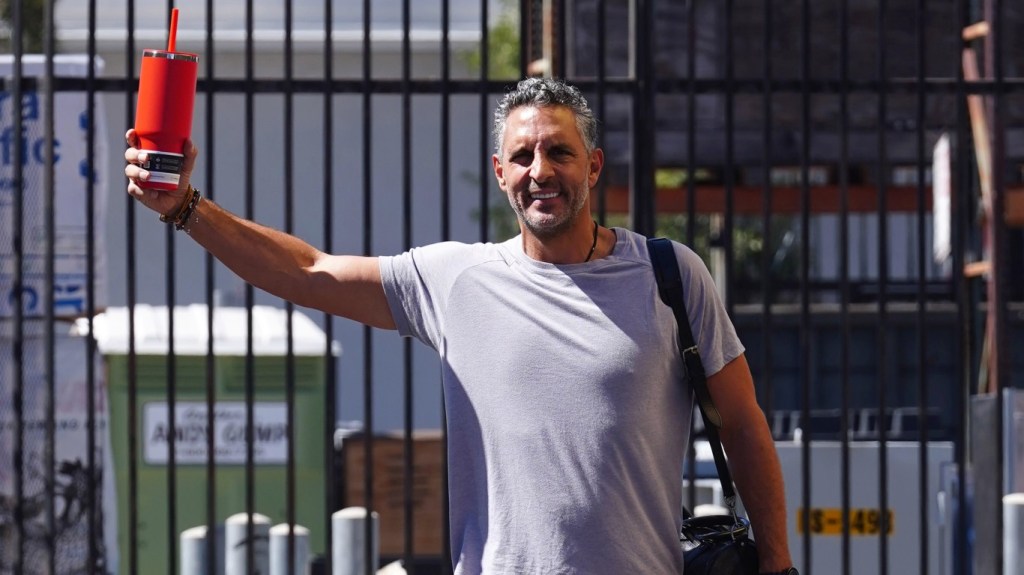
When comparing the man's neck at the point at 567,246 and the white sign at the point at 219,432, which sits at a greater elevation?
the man's neck at the point at 567,246

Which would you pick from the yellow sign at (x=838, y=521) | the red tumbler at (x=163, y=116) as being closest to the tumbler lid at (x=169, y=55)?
the red tumbler at (x=163, y=116)

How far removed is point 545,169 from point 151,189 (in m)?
0.68

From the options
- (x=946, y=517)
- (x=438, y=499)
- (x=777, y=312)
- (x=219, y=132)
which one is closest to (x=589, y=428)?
(x=946, y=517)

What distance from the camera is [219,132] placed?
56.6 feet

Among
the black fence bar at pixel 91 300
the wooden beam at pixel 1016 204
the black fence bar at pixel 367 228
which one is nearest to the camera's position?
the black fence bar at pixel 91 300

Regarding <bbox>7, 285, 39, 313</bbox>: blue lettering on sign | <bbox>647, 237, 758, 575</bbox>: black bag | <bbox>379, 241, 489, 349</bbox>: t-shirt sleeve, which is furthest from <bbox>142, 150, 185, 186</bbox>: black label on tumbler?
<bbox>7, 285, 39, 313</bbox>: blue lettering on sign

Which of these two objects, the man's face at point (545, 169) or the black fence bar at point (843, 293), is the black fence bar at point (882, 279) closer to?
the black fence bar at point (843, 293)

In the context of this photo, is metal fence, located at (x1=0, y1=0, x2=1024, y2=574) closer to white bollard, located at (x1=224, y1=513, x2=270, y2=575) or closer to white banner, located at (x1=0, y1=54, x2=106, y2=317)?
white banner, located at (x1=0, y1=54, x2=106, y2=317)

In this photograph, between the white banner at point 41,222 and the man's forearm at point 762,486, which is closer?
the man's forearm at point 762,486

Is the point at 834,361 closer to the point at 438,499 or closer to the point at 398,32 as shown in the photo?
the point at 438,499

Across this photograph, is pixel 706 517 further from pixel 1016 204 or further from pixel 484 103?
pixel 1016 204

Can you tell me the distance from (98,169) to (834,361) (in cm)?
818

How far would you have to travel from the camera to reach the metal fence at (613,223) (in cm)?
426

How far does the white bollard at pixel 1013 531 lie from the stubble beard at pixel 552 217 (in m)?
2.33
